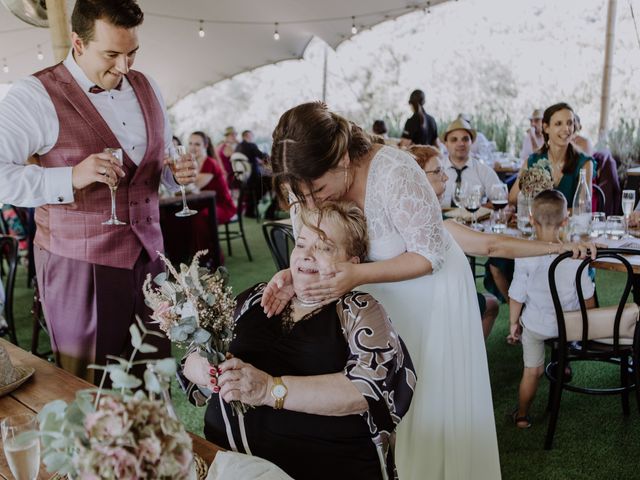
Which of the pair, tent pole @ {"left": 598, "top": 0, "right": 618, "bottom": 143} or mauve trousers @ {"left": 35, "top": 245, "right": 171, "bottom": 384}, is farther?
tent pole @ {"left": 598, "top": 0, "right": 618, "bottom": 143}

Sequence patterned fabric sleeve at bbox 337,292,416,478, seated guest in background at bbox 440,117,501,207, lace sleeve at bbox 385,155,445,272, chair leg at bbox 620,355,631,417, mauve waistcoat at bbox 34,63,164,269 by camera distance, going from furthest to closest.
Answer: seated guest in background at bbox 440,117,501,207 → chair leg at bbox 620,355,631,417 → mauve waistcoat at bbox 34,63,164,269 → lace sleeve at bbox 385,155,445,272 → patterned fabric sleeve at bbox 337,292,416,478

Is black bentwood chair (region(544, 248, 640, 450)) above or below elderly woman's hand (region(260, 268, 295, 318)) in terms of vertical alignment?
below

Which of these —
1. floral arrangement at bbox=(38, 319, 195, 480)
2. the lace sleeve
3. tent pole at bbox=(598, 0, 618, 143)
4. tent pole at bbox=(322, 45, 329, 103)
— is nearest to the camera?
floral arrangement at bbox=(38, 319, 195, 480)

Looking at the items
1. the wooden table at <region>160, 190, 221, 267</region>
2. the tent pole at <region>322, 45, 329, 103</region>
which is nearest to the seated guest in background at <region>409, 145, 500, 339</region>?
the wooden table at <region>160, 190, 221, 267</region>

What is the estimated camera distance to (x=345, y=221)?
163cm

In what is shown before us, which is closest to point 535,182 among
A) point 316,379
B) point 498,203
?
point 498,203

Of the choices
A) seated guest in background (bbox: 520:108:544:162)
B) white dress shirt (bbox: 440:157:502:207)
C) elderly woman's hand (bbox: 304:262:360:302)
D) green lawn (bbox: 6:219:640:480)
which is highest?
seated guest in background (bbox: 520:108:544:162)

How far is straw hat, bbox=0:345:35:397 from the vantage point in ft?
5.11

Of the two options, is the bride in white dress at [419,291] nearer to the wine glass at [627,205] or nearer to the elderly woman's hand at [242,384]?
the elderly woman's hand at [242,384]

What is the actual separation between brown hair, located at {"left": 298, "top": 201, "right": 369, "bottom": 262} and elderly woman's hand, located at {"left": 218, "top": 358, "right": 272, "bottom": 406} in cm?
44

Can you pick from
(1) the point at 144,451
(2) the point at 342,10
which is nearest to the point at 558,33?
(2) the point at 342,10

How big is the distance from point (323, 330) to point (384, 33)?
10.3 meters

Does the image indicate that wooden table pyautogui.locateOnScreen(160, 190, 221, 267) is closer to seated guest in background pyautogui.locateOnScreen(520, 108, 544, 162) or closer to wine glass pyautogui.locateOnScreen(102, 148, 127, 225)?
wine glass pyautogui.locateOnScreen(102, 148, 127, 225)

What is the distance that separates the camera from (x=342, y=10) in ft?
26.2
